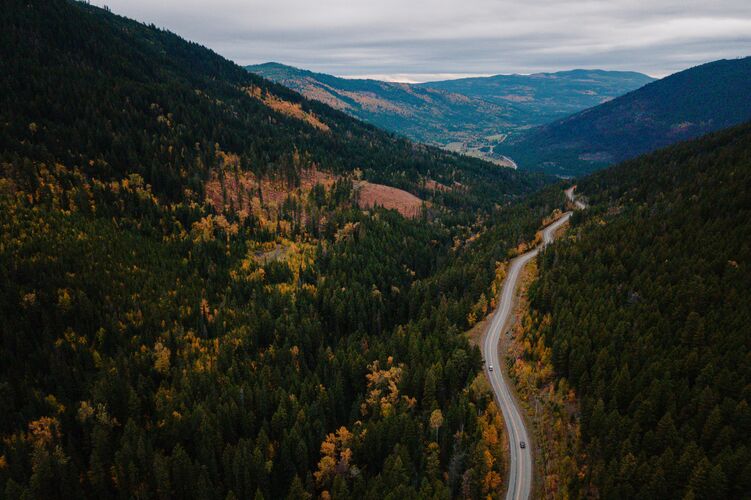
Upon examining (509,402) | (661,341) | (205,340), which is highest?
(661,341)

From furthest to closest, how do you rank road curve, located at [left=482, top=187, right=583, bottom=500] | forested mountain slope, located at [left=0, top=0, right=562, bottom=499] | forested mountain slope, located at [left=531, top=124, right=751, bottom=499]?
forested mountain slope, located at [left=0, top=0, right=562, bottom=499] < road curve, located at [left=482, top=187, right=583, bottom=500] < forested mountain slope, located at [left=531, top=124, right=751, bottom=499]

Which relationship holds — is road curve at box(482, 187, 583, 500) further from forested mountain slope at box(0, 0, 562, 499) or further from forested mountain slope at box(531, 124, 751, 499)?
forested mountain slope at box(531, 124, 751, 499)

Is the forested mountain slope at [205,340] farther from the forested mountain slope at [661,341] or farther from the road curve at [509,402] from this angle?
the forested mountain slope at [661,341]

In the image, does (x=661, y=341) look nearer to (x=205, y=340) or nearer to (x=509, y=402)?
(x=509, y=402)

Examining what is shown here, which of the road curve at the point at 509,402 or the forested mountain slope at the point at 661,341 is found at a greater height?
the forested mountain slope at the point at 661,341

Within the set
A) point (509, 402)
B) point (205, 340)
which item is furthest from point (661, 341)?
point (205, 340)
